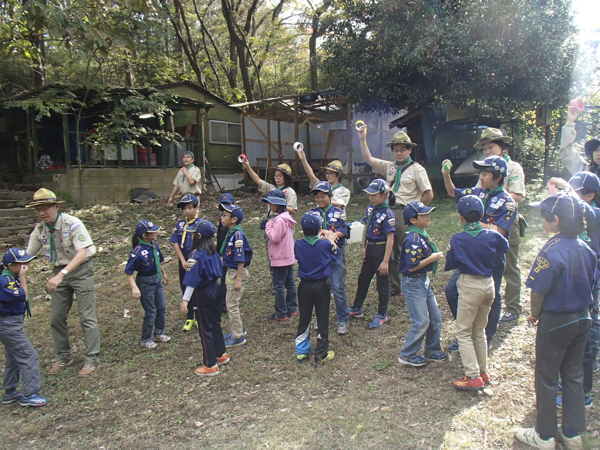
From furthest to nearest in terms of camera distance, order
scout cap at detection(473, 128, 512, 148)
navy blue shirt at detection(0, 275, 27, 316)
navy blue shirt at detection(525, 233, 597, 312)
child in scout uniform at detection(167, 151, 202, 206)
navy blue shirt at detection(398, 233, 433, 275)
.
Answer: child in scout uniform at detection(167, 151, 202, 206), scout cap at detection(473, 128, 512, 148), navy blue shirt at detection(0, 275, 27, 316), navy blue shirt at detection(398, 233, 433, 275), navy blue shirt at detection(525, 233, 597, 312)

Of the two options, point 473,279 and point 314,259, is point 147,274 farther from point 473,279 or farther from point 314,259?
point 473,279

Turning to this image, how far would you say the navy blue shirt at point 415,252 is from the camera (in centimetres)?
384

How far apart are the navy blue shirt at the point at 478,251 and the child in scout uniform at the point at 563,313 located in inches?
22.0

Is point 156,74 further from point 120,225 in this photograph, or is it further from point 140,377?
point 140,377

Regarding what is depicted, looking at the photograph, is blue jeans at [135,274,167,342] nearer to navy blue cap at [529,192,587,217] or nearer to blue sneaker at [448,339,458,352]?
blue sneaker at [448,339,458,352]

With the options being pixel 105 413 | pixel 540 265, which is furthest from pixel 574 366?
pixel 105 413

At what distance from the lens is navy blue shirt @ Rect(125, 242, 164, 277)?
493cm

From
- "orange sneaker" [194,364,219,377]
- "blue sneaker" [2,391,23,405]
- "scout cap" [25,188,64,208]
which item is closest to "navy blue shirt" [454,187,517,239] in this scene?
"orange sneaker" [194,364,219,377]

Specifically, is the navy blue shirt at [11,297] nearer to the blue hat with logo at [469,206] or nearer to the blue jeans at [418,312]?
the blue jeans at [418,312]

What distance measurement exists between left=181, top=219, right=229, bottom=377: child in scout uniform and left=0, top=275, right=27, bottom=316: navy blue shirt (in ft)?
5.42

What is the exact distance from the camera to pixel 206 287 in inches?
170

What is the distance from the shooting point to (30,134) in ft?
44.5

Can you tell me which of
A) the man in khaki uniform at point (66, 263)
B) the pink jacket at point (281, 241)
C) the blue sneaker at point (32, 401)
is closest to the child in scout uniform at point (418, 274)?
the pink jacket at point (281, 241)

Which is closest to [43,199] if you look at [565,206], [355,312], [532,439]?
[355,312]
